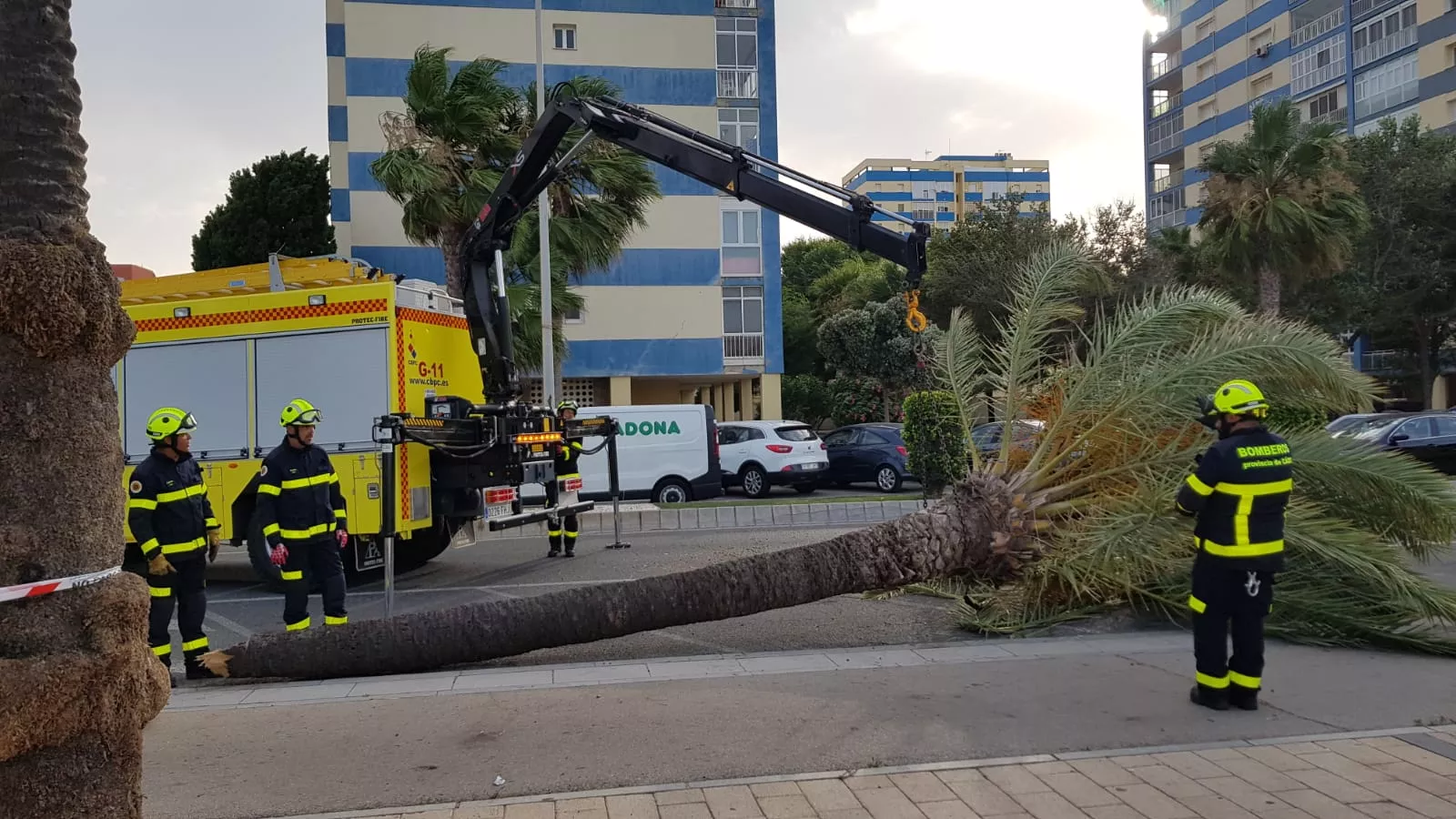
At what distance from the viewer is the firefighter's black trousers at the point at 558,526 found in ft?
37.4

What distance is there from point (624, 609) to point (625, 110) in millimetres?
5545

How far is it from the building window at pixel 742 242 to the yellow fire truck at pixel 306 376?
835 inches

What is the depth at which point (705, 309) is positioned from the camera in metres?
31.3

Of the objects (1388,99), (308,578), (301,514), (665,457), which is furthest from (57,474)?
(1388,99)

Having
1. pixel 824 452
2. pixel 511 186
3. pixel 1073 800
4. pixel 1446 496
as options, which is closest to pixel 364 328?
pixel 511 186

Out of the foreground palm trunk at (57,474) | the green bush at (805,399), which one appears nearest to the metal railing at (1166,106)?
the green bush at (805,399)

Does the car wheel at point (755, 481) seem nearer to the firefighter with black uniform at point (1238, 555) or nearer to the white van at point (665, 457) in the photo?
the white van at point (665, 457)

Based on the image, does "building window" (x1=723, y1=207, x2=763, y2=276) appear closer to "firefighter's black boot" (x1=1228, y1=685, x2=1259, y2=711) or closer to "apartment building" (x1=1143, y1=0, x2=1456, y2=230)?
"apartment building" (x1=1143, y1=0, x2=1456, y2=230)

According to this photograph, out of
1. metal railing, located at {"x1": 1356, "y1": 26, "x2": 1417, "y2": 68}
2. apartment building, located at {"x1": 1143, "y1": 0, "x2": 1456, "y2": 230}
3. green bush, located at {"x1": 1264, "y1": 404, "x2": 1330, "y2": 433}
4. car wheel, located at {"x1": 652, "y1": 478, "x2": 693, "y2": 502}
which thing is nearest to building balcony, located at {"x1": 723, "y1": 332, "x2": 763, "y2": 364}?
car wheel, located at {"x1": 652, "y1": 478, "x2": 693, "y2": 502}

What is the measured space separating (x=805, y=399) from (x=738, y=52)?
49.0 ft

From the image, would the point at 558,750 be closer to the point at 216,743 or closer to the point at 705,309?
the point at 216,743

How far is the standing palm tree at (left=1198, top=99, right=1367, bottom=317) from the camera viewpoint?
21688 mm

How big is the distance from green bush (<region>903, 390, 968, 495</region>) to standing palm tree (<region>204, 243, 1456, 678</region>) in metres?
6.82

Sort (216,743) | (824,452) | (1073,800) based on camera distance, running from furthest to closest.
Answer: (824,452)
(216,743)
(1073,800)
